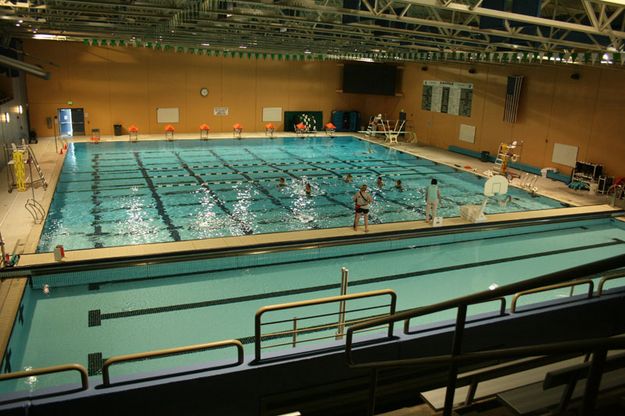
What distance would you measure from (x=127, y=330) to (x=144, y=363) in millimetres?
738

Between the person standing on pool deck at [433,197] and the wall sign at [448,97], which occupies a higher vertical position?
the wall sign at [448,97]

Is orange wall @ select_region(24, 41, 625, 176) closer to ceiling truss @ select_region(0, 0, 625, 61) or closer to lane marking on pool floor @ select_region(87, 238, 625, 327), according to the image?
ceiling truss @ select_region(0, 0, 625, 61)

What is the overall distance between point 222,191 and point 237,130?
10286 mm

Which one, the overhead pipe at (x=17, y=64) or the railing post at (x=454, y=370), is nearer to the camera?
the railing post at (x=454, y=370)

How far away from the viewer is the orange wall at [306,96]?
50.3 feet

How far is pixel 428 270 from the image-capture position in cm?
905

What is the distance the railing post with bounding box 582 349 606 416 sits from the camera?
5.07 ft

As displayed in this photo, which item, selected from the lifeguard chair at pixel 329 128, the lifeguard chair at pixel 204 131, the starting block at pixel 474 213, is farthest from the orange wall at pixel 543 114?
the lifeguard chair at pixel 204 131

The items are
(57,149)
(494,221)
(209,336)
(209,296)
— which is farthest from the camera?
(57,149)

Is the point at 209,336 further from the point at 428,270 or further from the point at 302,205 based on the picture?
the point at 302,205

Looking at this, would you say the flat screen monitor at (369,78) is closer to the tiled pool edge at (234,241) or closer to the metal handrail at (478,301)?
the tiled pool edge at (234,241)

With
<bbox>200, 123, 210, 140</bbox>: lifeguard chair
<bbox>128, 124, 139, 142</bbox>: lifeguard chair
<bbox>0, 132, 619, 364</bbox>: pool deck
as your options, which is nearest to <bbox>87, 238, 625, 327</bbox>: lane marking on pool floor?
<bbox>0, 132, 619, 364</bbox>: pool deck

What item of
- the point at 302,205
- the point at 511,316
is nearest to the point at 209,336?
the point at 511,316

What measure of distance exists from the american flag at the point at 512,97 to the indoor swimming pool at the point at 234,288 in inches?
305
